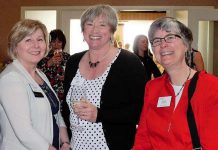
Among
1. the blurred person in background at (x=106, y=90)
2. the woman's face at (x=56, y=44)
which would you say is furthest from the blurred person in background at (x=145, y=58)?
the blurred person in background at (x=106, y=90)

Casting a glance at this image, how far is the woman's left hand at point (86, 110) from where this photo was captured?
1.94 meters

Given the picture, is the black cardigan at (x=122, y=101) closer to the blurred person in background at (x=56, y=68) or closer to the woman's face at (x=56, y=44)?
the blurred person in background at (x=56, y=68)

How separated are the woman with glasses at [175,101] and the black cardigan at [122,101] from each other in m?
0.15

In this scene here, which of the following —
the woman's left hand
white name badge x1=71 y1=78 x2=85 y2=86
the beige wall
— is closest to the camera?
the woman's left hand

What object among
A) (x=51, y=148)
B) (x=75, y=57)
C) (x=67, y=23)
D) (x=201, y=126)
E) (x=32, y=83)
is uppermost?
(x=67, y=23)

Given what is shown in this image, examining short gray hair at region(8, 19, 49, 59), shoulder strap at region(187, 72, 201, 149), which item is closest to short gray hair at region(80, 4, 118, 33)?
short gray hair at region(8, 19, 49, 59)

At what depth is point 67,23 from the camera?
669cm

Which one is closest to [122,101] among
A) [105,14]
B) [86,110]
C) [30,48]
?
[86,110]

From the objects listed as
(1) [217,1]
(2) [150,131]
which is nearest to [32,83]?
(2) [150,131]

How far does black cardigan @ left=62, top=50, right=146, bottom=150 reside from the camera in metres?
2.14

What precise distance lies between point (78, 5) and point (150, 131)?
4.99 metres

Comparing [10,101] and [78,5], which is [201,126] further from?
[78,5]

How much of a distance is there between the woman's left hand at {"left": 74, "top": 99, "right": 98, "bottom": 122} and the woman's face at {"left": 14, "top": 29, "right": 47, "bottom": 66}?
479 mm

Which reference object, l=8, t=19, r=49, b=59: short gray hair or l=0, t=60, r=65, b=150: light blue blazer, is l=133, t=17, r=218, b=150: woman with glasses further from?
l=8, t=19, r=49, b=59: short gray hair
